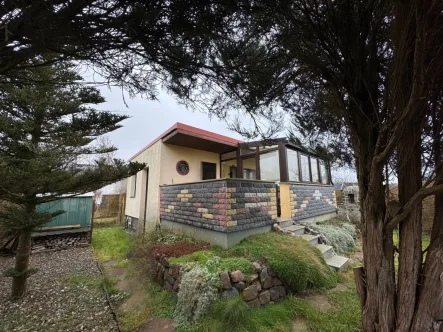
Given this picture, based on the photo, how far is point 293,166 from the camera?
7375 mm

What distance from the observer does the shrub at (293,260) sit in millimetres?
3523

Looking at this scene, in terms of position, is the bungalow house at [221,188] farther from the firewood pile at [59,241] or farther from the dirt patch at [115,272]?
the firewood pile at [59,241]

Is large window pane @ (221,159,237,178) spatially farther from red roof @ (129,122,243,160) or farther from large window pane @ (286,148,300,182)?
large window pane @ (286,148,300,182)

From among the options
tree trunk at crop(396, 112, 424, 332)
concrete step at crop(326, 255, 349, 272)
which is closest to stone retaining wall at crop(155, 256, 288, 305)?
concrete step at crop(326, 255, 349, 272)

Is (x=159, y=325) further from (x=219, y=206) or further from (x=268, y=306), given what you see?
(x=219, y=206)

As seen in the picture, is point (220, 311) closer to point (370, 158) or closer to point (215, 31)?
point (370, 158)

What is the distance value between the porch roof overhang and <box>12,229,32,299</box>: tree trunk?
4.05 meters

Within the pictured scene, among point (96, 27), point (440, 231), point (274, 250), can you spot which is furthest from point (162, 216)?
point (440, 231)

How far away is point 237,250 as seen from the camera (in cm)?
392

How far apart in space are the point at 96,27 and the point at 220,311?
3.45 meters

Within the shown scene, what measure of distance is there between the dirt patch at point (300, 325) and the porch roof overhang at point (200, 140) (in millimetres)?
5061

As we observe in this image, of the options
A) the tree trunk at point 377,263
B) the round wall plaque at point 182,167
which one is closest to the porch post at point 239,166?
the round wall plaque at point 182,167

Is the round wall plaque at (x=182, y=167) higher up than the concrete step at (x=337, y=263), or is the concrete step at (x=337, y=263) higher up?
the round wall plaque at (x=182, y=167)

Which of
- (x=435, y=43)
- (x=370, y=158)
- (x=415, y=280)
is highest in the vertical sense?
(x=435, y=43)
